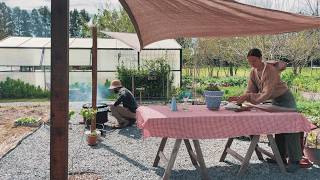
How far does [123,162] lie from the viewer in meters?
6.57

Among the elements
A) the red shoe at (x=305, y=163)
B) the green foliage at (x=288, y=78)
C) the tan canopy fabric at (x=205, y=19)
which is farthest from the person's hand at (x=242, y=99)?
the green foliage at (x=288, y=78)

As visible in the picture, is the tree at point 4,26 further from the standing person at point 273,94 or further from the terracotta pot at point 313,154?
the terracotta pot at point 313,154

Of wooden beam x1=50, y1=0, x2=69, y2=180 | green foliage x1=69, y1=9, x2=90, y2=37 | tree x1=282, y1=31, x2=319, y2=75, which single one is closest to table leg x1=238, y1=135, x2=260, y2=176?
wooden beam x1=50, y1=0, x2=69, y2=180

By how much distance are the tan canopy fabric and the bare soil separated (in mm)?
3380

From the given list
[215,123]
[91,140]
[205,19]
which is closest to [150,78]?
[91,140]

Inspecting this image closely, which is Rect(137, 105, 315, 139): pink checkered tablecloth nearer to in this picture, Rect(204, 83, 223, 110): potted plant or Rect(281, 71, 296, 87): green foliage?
Rect(204, 83, 223, 110): potted plant

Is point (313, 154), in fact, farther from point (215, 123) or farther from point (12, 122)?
point (12, 122)

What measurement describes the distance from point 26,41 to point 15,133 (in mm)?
10092

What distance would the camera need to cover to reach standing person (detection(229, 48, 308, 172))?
228 inches

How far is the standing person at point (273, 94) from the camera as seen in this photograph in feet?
19.0

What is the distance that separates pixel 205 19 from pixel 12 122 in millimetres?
6976

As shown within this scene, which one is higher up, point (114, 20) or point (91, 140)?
point (114, 20)

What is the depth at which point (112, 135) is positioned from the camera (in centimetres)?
898

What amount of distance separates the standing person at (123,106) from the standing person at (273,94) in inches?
151
